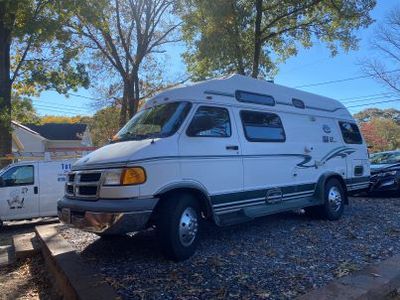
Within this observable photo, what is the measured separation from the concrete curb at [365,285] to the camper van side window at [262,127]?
2.79m

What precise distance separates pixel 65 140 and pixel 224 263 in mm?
44539

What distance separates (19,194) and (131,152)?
785 centimetres

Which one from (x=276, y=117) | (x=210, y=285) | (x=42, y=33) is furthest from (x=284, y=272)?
(x=42, y=33)

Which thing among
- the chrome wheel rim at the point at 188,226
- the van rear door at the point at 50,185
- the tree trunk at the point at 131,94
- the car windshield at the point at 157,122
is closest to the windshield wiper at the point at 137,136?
the car windshield at the point at 157,122

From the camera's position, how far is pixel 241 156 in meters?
7.05

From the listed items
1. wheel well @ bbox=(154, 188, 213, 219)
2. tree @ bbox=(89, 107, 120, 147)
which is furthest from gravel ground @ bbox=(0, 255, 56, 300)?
tree @ bbox=(89, 107, 120, 147)

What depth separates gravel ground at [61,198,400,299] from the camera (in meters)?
4.99

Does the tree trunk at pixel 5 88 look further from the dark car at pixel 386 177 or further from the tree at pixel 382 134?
the tree at pixel 382 134

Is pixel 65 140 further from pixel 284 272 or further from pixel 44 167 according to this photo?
pixel 284 272

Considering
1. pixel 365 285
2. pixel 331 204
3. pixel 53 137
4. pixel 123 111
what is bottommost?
pixel 365 285

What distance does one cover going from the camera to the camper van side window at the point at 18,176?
12.2 meters

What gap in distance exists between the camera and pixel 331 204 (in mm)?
9078

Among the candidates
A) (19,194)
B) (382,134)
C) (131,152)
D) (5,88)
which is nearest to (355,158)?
(131,152)

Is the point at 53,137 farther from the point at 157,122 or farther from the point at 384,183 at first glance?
the point at 157,122
